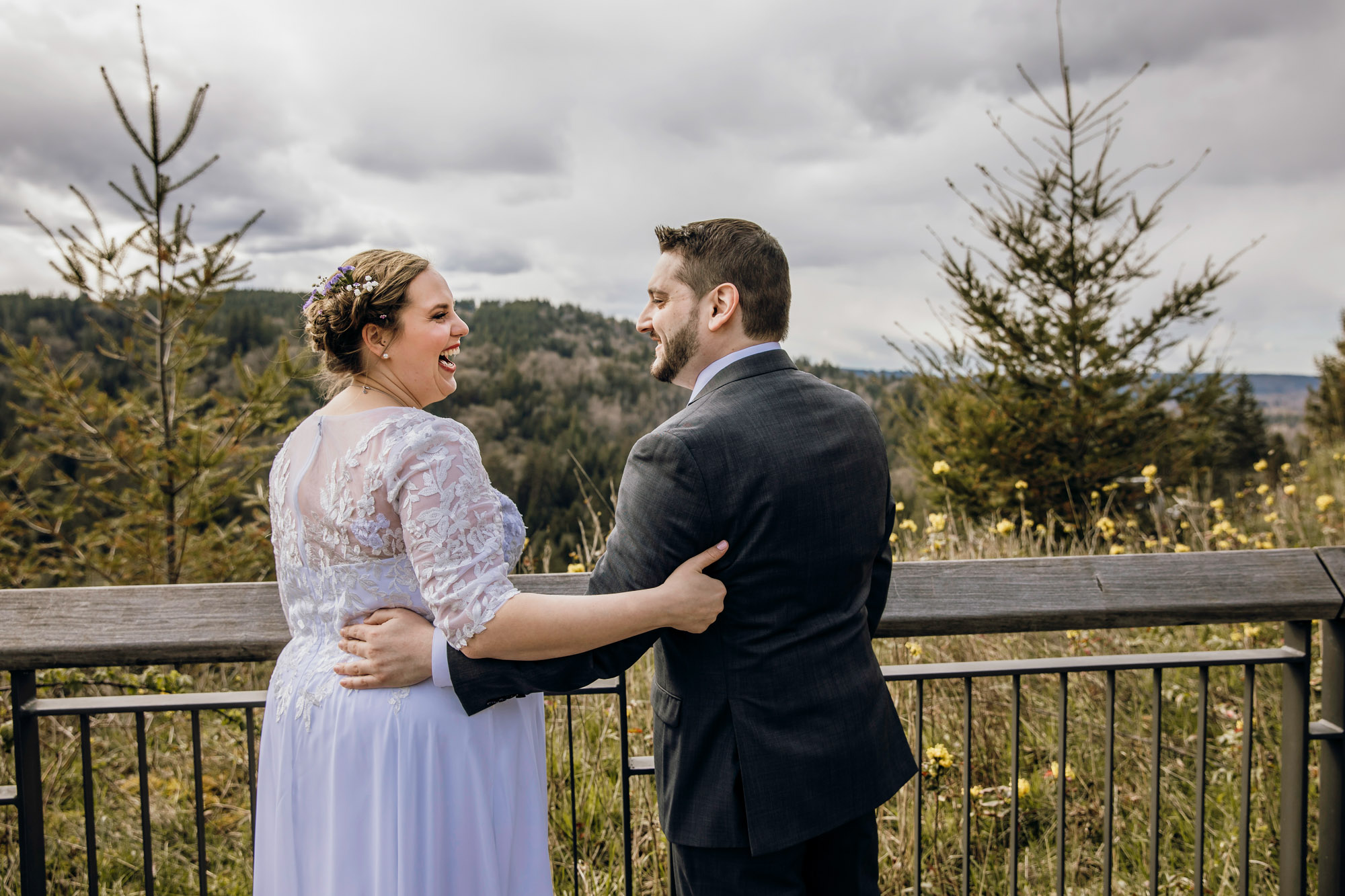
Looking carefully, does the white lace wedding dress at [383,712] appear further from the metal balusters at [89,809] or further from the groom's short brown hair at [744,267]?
the groom's short brown hair at [744,267]

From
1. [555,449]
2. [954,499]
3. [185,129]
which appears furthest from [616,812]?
[555,449]

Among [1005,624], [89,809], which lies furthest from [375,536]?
[1005,624]

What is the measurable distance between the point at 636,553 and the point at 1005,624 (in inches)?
33.2

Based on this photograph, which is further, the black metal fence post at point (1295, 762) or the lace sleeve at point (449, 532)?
the black metal fence post at point (1295, 762)

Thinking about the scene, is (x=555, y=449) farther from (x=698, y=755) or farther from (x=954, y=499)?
(x=698, y=755)

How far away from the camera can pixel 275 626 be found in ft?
4.92

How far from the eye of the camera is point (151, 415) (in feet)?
18.9

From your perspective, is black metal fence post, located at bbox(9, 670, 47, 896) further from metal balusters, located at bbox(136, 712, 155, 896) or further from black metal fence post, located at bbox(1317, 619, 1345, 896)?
black metal fence post, located at bbox(1317, 619, 1345, 896)


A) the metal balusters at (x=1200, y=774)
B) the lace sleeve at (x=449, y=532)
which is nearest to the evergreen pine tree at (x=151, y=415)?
the lace sleeve at (x=449, y=532)

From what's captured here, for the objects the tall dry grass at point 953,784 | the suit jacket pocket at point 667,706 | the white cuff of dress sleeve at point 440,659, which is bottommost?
the tall dry grass at point 953,784

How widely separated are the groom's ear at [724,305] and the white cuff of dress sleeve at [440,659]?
0.75 meters

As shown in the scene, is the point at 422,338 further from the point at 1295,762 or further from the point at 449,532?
the point at 1295,762

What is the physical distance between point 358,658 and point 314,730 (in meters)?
0.18

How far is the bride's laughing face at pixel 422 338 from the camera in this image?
146 cm
